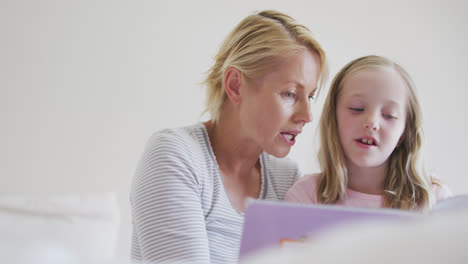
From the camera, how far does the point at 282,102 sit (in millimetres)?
1060

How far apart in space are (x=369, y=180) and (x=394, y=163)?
0.09 m

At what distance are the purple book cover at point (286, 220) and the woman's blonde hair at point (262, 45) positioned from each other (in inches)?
23.9

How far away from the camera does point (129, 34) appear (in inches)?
73.5

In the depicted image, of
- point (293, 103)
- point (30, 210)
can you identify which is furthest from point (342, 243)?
point (293, 103)

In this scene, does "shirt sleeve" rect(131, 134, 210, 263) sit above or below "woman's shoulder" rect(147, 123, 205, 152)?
below

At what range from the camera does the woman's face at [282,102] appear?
3.48 feet

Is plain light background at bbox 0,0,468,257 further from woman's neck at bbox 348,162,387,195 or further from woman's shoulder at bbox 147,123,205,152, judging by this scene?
woman's shoulder at bbox 147,123,205,152

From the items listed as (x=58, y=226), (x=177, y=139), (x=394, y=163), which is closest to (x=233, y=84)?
(x=177, y=139)

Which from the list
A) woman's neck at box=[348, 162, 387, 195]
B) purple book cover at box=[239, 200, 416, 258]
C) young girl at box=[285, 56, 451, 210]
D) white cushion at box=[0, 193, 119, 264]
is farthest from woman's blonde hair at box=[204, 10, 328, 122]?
purple book cover at box=[239, 200, 416, 258]

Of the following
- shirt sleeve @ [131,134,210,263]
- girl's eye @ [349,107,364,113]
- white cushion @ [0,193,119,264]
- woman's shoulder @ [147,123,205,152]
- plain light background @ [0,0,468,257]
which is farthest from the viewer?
plain light background @ [0,0,468,257]

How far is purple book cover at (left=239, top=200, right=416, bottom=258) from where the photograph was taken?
498 millimetres

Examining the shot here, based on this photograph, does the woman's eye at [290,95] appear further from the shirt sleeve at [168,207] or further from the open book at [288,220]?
the open book at [288,220]

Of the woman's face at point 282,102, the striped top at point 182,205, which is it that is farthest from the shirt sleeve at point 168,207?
the woman's face at point 282,102

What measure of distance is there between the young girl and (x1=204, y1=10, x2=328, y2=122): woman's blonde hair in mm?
115
